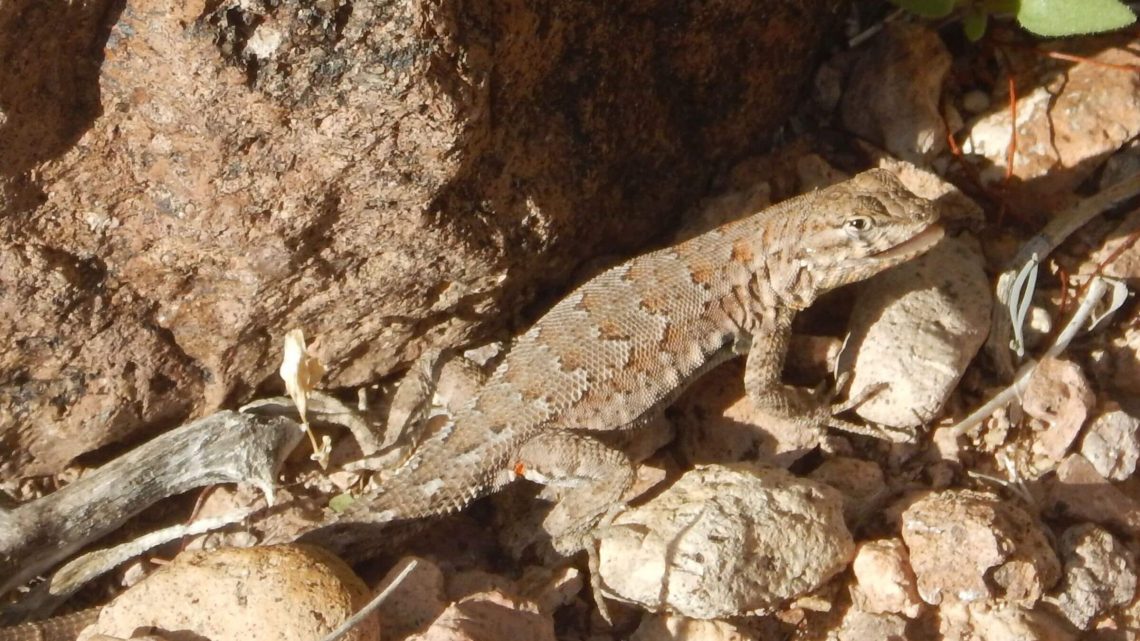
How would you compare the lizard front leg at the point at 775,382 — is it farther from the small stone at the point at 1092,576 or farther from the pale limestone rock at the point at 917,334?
the small stone at the point at 1092,576

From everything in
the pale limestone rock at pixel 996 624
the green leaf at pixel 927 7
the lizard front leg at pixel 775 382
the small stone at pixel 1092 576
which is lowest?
the small stone at pixel 1092 576

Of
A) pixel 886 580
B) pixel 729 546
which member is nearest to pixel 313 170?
pixel 729 546

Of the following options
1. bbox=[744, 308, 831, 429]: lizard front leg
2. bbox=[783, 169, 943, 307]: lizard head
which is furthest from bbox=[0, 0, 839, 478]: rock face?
bbox=[744, 308, 831, 429]: lizard front leg

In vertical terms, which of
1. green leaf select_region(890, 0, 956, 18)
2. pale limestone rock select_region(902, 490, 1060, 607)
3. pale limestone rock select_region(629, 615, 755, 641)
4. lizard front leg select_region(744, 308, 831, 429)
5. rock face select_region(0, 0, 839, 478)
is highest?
rock face select_region(0, 0, 839, 478)

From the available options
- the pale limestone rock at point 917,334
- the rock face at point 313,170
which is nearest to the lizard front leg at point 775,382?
the pale limestone rock at point 917,334

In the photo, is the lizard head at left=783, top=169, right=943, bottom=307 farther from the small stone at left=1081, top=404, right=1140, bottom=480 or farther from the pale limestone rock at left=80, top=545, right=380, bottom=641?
the pale limestone rock at left=80, top=545, right=380, bottom=641
